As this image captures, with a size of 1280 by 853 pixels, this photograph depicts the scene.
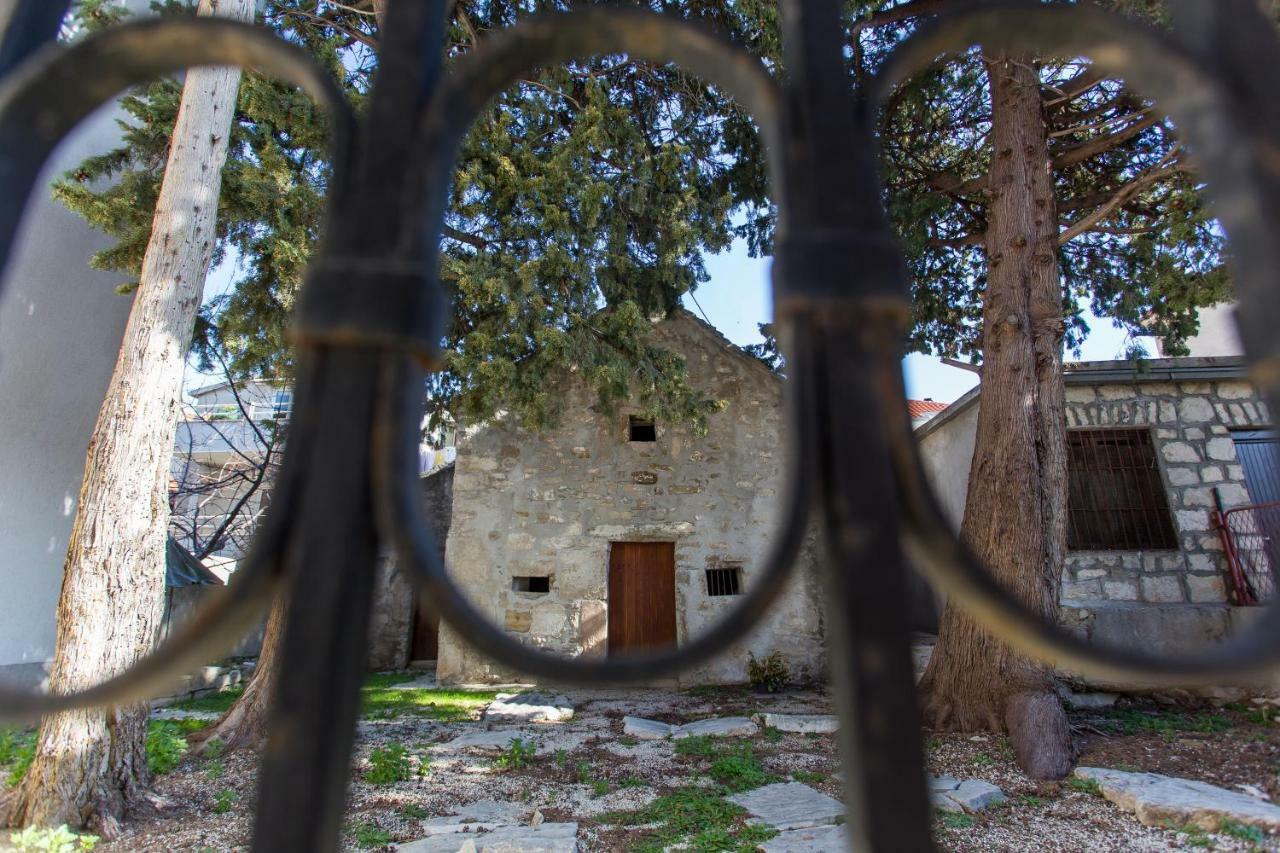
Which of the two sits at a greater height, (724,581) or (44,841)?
(724,581)

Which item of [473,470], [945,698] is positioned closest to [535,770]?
[945,698]

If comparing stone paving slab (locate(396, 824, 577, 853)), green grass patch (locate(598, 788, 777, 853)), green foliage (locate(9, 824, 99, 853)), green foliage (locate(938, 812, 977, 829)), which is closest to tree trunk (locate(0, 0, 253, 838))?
green foliage (locate(9, 824, 99, 853))

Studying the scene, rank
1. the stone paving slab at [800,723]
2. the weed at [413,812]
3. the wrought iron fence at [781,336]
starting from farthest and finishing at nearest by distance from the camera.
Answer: the stone paving slab at [800,723]
the weed at [413,812]
the wrought iron fence at [781,336]

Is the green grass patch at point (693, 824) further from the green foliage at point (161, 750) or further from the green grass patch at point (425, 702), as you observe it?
the green grass patch at point (425, 702)

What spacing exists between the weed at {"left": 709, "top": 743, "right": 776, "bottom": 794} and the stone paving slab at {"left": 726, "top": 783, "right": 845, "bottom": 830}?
9 cm

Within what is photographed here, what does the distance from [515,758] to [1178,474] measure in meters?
6.18

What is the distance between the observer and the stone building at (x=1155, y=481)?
5.64 metres

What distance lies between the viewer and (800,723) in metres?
4.81

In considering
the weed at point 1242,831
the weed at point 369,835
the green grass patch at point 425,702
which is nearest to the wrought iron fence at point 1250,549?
the weed at point 1242,831

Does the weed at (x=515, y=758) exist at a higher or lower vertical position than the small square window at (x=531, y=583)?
lower

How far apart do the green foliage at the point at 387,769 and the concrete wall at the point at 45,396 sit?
3.71m

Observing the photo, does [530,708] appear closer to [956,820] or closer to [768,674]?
[768,674]

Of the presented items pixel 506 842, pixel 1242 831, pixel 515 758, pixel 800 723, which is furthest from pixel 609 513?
pixel 1242 831

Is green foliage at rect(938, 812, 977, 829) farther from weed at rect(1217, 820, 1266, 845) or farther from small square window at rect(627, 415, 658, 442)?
small square window at rect(627, 415, 658, 442)
